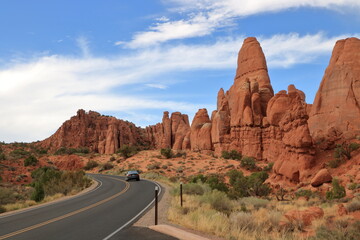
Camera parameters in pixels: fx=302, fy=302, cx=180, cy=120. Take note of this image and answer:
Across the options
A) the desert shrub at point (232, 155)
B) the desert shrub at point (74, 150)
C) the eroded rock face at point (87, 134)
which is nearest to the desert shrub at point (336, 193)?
the desert shrub at point (232, 155)

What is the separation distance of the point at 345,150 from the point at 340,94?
16562mm

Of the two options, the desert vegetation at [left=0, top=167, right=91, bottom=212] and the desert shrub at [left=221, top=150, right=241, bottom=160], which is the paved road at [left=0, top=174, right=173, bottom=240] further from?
the desert shrub at [left=221, top=150, right=241, bottom=160]

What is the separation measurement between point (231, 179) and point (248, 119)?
2311 cm

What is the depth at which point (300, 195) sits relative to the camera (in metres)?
24.3

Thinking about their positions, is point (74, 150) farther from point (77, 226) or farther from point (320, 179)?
point (77, 226)

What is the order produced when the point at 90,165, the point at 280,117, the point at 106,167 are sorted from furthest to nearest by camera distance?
the point at 90,165 < the point at 106,167 < the point at 280,117

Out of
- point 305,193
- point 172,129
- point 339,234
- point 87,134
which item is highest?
point 172,129

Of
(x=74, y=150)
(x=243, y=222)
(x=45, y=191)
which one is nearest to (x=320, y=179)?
(x=243, y=222)

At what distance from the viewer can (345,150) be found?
29.4 meters

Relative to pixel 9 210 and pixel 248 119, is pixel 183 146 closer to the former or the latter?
pixel 248 119

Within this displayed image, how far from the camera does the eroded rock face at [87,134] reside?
10744 cm

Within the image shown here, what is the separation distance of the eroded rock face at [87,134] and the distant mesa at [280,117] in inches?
459

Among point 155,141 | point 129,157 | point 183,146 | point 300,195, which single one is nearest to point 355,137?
point 300,195

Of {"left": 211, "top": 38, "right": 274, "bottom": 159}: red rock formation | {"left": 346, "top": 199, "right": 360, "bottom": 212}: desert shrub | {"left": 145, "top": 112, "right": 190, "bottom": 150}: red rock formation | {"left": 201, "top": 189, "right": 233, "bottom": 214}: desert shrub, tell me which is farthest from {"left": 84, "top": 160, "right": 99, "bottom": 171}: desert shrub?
{"left": 346, "top": 199, "right": 360, "bottom": 212}: desert shrub
